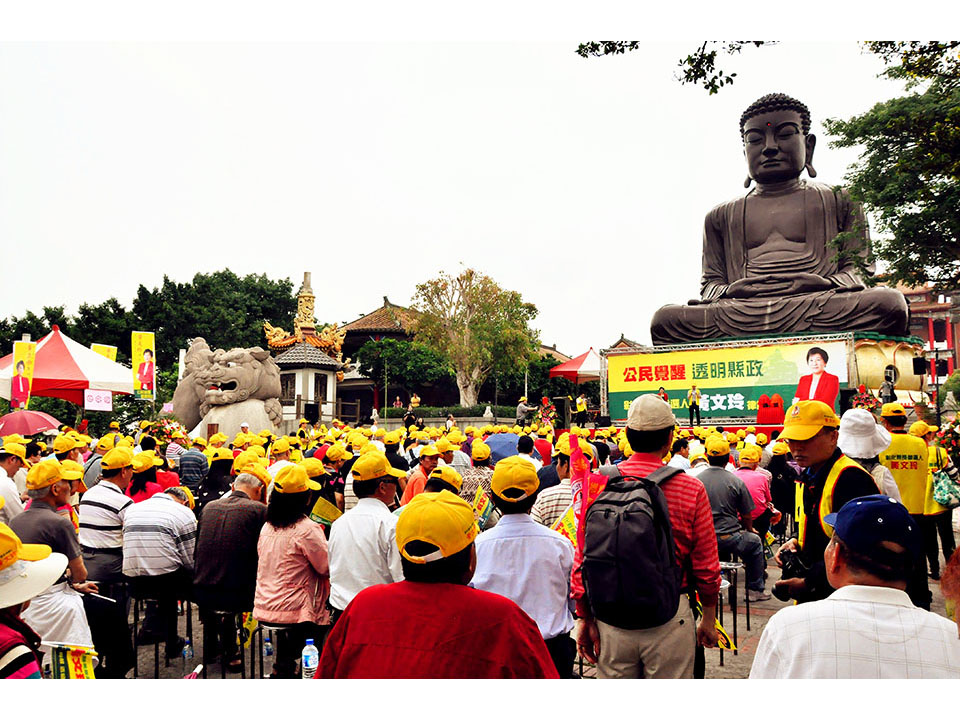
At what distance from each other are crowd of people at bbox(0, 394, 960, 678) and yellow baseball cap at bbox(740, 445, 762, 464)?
22mm

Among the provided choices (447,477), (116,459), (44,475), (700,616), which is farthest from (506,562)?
(116,459)

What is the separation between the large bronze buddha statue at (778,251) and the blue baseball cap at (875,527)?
1722cm

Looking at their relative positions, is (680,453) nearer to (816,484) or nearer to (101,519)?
(816,484)

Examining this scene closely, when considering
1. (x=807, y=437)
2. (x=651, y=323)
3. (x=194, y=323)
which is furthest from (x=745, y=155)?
(x=194, y=323)

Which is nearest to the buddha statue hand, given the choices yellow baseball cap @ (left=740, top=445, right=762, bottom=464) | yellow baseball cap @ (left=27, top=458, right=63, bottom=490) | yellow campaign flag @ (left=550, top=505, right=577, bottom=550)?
yellow baseball cap @ (left=740, top=445, right=762, bottom=464)

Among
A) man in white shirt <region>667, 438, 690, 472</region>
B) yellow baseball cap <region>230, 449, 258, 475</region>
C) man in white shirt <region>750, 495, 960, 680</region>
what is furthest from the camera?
man in white shirt <region>667, 438, 690, 472</region>

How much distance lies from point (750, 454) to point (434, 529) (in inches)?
201

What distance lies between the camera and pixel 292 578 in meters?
4.00

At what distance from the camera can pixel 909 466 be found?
229 inches

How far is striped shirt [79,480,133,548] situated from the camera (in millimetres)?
4656

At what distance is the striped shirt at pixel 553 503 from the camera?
15.4 feet

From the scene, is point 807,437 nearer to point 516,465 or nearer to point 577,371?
point 516,465

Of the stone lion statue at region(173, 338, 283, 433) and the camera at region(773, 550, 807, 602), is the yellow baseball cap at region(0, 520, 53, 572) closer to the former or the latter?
the camera at region(773, 550, 807, 602)

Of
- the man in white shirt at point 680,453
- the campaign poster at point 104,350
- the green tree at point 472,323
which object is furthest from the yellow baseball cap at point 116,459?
the green tree at point 472,323
